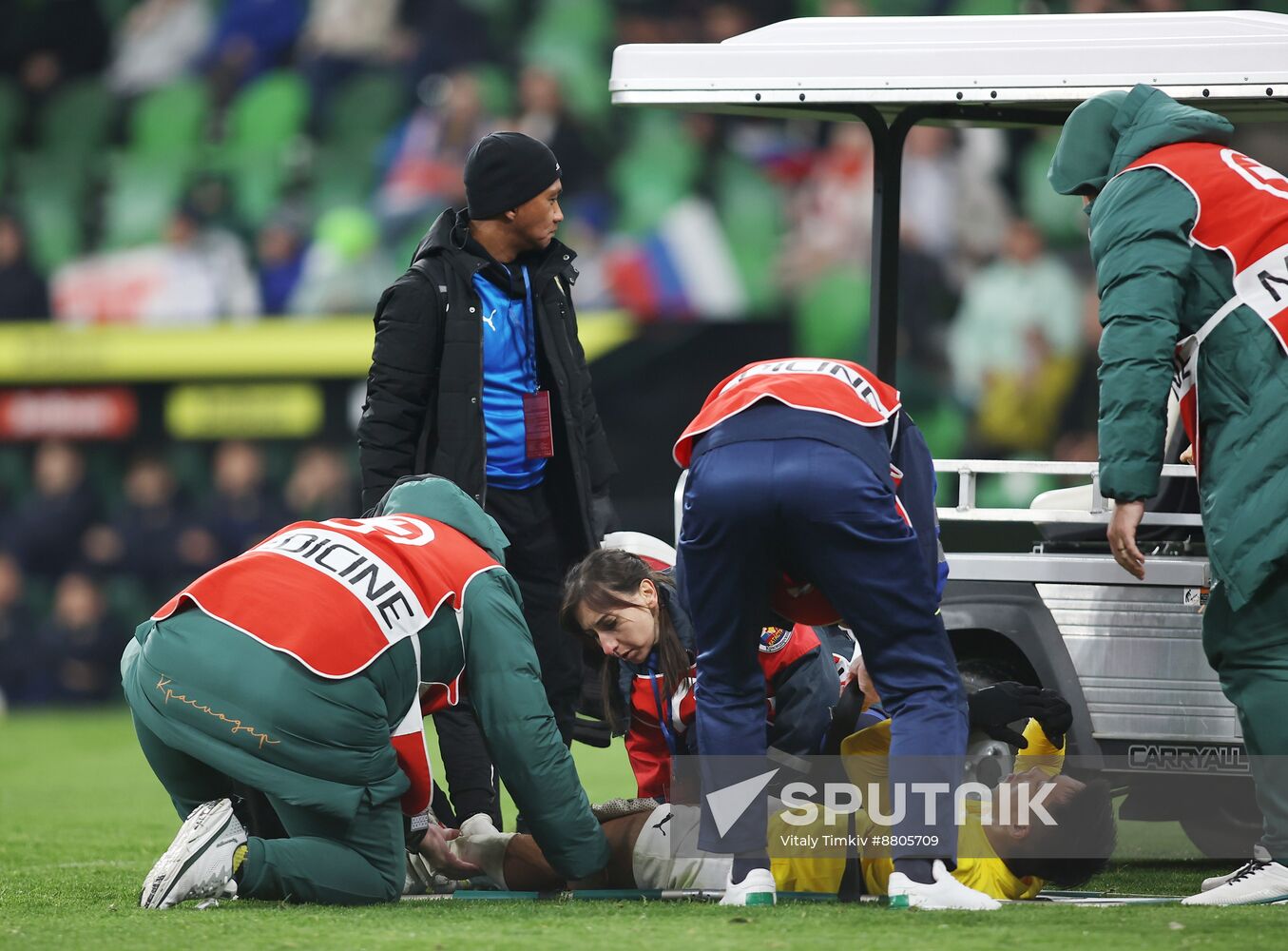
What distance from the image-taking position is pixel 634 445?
432 inches

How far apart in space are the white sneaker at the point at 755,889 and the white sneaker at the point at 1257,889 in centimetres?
88

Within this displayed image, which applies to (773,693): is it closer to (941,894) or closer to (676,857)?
(676,857)

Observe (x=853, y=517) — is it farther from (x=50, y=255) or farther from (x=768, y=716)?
(x=50, y=255)

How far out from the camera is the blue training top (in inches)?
195

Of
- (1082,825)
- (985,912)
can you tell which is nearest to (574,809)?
(985,912)

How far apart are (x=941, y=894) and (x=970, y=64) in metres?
2.15

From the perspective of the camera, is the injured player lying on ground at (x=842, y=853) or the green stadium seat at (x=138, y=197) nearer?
the injured player lying on ground at (x=842, y=853)

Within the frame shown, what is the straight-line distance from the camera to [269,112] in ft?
40.7

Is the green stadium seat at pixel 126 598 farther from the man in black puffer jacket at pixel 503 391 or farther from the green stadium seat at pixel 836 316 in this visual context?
the man in black puffer jacket at pixel 503 391

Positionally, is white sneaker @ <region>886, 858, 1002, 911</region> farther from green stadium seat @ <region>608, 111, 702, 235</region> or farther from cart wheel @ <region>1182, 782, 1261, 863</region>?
green stadium seat @ <region>608, 111, 702, 235</region>

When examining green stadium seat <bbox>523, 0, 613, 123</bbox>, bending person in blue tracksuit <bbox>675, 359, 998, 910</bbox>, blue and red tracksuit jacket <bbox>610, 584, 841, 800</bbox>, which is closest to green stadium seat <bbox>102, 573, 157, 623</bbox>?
green stadium seat <bbox>523, 0, 613, 123</bbox>

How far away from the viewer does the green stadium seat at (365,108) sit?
12.2 metres

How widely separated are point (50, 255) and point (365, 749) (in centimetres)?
938

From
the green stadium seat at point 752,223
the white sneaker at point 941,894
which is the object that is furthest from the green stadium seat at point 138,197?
the white sneaker at point 941,894
